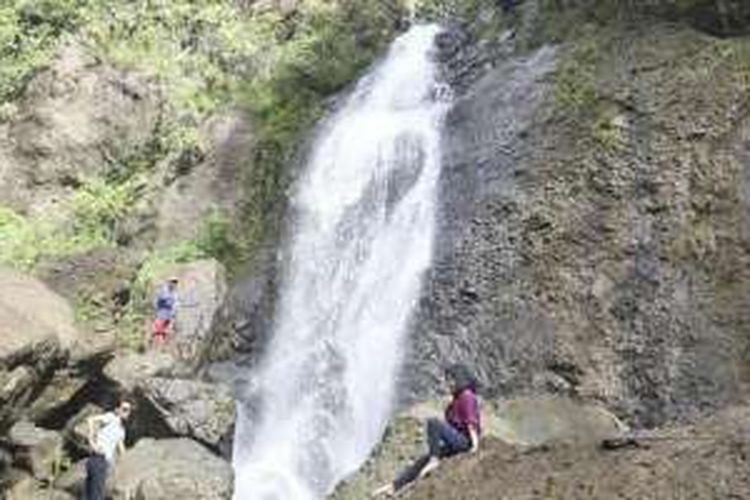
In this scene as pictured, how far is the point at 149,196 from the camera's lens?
104ft

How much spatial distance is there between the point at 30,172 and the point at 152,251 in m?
5.48

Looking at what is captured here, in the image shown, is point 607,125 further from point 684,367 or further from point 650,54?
point 684,367

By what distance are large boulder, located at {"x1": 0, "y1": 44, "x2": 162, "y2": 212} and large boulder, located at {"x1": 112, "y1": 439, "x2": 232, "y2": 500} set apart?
1365 centimetres

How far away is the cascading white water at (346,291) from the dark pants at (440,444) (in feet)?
21.7

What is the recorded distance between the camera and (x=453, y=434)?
16.0 m

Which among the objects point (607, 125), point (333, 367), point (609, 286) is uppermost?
point (607, 125)

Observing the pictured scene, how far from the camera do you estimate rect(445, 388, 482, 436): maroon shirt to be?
15.9m

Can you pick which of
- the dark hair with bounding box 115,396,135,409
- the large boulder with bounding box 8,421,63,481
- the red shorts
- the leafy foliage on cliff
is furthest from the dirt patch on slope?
the leafy foliage on cliff

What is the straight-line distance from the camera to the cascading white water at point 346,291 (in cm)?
2352

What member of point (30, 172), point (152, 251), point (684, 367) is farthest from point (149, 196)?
point (684, 367)

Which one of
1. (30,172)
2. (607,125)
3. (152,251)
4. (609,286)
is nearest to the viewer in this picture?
(609,286)

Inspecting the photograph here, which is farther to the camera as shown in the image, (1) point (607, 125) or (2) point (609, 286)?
(1) point (607, 125)

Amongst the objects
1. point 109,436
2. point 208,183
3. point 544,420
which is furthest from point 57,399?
point 544,420

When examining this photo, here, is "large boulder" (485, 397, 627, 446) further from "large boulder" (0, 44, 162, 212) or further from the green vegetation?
"large boulder" (0, 44, 162, 212)
